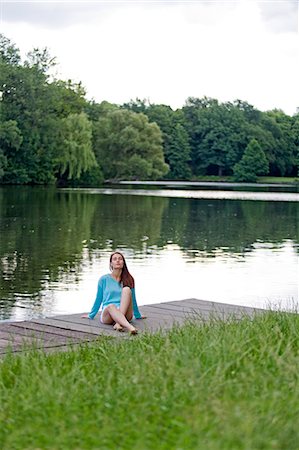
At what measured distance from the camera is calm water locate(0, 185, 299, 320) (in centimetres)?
1238

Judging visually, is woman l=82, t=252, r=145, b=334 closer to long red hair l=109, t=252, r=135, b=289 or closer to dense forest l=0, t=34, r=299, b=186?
long red hair l=109, t=252, r=135, b=289

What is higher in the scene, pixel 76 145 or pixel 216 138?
pixel 216 138

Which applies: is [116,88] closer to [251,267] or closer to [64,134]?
[64,134]

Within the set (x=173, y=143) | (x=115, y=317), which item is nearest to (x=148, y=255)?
(x=115, y=317)

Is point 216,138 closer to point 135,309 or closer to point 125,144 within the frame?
point 125,144

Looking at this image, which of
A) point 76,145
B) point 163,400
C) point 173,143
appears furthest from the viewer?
point 173,143

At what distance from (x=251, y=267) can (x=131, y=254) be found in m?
2.69

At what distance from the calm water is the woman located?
1.46 meters

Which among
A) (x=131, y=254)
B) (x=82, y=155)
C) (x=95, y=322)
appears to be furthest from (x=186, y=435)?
(x=82, y=155)

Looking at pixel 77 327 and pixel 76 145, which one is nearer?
pixel 77 327

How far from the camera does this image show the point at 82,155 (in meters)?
55.1

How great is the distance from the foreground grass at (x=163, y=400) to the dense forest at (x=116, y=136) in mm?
48019

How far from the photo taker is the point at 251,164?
278 feet

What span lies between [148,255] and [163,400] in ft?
46.2
